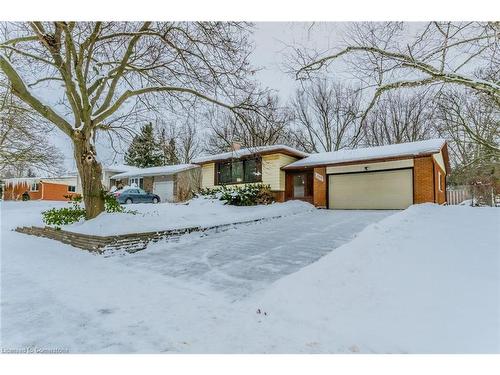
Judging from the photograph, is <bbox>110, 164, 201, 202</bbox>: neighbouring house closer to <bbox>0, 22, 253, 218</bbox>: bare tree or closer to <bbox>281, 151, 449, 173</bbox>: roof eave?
<bbox>281, 151, 449, 173</bbox>: roof eave

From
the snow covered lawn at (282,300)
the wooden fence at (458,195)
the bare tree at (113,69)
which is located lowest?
the snow covered lawn at (282,300)

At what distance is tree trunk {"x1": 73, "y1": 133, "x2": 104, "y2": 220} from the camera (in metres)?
6.94

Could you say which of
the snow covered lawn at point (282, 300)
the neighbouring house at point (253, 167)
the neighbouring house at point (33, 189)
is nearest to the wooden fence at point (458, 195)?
the neighbouring house at point (253, 167)

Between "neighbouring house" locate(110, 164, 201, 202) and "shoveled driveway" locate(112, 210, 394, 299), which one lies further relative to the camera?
"neighbouring house" locate(110, 164, 201, 202)

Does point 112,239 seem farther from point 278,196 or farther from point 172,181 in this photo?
point 172,181

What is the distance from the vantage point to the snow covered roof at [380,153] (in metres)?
11.2

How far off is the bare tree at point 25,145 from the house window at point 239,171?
7.78 meters

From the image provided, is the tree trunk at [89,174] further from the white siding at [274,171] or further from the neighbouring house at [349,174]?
the white siding at [274,171]

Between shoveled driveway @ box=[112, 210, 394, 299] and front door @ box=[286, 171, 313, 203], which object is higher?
front door @ box=[286, 171, 313, 203]

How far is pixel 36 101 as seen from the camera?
6.44 metres

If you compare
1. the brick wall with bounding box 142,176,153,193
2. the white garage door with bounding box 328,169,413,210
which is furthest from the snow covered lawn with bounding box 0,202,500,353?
the brick wall with bounding box 142,176,153,193

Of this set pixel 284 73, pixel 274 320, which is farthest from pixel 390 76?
pixel 274 320

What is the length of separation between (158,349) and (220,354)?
492mm

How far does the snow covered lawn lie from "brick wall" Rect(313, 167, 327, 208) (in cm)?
873
